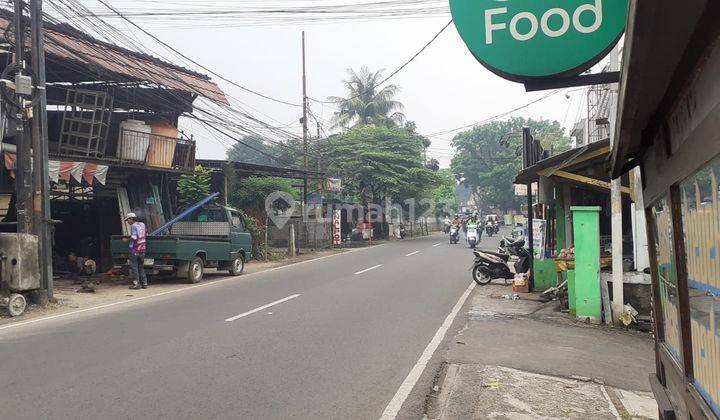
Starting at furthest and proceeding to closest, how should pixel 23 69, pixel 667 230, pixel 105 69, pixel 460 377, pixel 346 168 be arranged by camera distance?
pixel 346 168, pixel 105 69, pixel 23 69, pixel 460 377, pixel 667 230

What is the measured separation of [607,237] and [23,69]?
41.1 ft

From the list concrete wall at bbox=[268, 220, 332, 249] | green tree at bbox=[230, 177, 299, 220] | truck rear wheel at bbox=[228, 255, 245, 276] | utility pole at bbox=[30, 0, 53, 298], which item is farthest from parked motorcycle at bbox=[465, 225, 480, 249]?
utility pole at bbox=[30, 0, 53, 298]

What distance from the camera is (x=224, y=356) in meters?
6.14

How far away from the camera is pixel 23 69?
35.3ft

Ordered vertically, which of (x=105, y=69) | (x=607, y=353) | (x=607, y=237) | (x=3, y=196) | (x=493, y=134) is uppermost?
(x=493, y=134)

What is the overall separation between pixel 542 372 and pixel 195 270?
10611 millimetres

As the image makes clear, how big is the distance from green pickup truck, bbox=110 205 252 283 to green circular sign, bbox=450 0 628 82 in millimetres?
11190

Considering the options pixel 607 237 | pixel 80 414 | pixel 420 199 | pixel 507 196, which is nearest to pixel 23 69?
pixel 80 414

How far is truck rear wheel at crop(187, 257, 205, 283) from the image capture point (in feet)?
46.5

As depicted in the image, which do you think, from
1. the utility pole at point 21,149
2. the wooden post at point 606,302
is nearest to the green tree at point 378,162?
the utility pole at point 21,149

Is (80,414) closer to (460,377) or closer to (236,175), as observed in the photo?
(460,377)

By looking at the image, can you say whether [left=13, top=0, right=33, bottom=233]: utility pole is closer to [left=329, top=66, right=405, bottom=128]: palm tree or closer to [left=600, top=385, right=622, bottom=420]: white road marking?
[left=600, top=385, right=622, bottom=420]: white road marking

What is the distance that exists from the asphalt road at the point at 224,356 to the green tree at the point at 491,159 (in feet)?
177

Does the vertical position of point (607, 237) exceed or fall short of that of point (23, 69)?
it falls short
